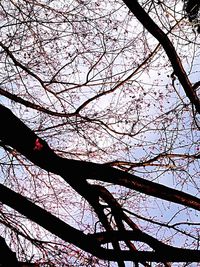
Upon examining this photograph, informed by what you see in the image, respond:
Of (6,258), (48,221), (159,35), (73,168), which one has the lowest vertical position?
(6,258)

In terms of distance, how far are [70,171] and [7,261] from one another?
0.81 m

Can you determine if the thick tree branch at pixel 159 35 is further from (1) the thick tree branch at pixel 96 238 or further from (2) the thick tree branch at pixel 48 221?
(2) the thick tree branch at pixel 48 221

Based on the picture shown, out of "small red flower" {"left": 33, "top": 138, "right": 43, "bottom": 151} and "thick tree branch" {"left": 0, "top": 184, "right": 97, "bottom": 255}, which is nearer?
"thick tree branch" {"left": 0, "top": 184, "right": 97, "bottom": 255}

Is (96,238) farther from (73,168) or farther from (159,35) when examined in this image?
(159,35)

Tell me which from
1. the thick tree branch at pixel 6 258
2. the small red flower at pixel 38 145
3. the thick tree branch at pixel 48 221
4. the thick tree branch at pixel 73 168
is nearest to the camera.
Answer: the thick tree branch at pixel 6 258

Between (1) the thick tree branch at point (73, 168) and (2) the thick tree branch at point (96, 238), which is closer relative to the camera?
(2) the thick tree branch at point (96, 238)

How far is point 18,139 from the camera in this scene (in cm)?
303

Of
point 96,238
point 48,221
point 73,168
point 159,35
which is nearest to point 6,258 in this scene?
point 48,221

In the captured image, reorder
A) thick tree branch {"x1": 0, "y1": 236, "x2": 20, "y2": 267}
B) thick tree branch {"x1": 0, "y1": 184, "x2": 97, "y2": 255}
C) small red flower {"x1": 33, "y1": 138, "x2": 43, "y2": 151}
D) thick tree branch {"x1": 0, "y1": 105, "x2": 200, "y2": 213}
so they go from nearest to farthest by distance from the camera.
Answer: thick tree branch {"x1": 0, "y1": 236, "x2": 20, "y2": 267}, thick tree branch {"x1": 0, "y1": 184, "x2": 97, "y2": 255}, thick tree branch {"x1": 0, "y1": 105, "x2": 200, "y2": 213}, small red flower {"x1": 33, "y1": 138, "x2": 43, "y2": 151}

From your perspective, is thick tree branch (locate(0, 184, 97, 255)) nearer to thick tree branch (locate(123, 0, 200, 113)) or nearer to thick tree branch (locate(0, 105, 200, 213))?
thick tree branch (locate(0, 105, 200, 213))

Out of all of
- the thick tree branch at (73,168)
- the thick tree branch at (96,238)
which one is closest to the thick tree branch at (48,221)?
the thick tree branch at (96,238)

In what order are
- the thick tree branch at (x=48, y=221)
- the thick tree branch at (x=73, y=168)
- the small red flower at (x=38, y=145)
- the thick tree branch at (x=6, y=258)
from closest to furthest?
1. the thick tree branch at (x=6, y=258)
2. the thick tree branch at (x=48, y=221)
3. the thick tree branch at (x=73, y=168)
4. the small red flower at (x=38, y=145)

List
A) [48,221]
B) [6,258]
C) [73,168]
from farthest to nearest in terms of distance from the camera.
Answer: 1. [73,168]
2. [48,221]
3. [6,258]

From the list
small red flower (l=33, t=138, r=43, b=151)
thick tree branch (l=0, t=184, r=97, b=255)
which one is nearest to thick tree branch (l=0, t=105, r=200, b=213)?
small red flower (l=33, t=138, r=43, b=151)
